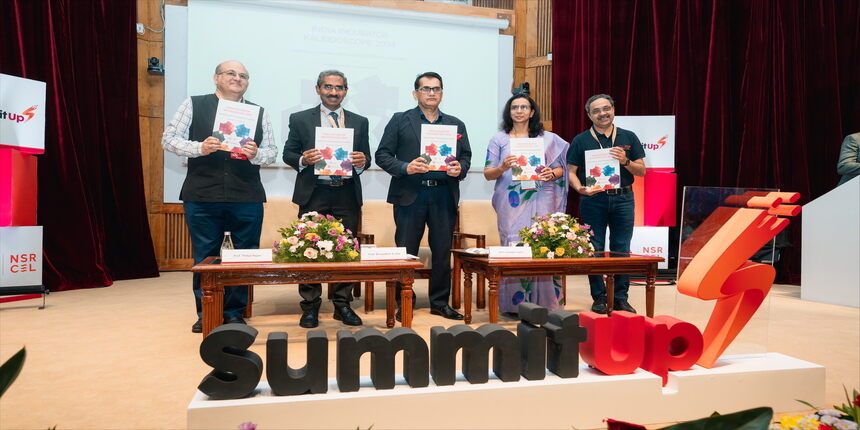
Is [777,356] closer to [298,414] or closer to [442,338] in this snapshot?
[442,338]

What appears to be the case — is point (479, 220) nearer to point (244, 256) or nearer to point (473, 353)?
point (244, 256)

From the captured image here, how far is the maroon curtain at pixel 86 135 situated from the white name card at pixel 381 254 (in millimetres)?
2914

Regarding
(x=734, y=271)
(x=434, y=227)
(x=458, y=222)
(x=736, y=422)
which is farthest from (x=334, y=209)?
(x=736, y=422)

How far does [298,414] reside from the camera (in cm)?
156

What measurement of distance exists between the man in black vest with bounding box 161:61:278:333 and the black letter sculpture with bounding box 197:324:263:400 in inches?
61.5

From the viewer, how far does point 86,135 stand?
498cm

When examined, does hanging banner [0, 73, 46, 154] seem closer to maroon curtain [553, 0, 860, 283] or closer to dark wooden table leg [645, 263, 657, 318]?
dark wooden table leg [645, 263, 657, 318]

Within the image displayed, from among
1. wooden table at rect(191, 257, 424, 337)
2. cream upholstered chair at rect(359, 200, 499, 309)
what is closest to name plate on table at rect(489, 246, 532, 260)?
wooden table at rect(191, 257, 424, 337)

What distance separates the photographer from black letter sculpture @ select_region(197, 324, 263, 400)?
1557 millimetres

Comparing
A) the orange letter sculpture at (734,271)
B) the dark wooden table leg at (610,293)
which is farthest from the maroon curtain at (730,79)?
the orange letter sculpture at (734,271)

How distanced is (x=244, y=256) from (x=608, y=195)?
7.53 ft

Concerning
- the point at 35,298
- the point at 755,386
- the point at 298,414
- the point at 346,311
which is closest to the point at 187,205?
the point at 346,311

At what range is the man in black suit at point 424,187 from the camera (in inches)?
135

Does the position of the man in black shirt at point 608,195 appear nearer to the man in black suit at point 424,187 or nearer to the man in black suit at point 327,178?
the man in black suit at point 424,187
